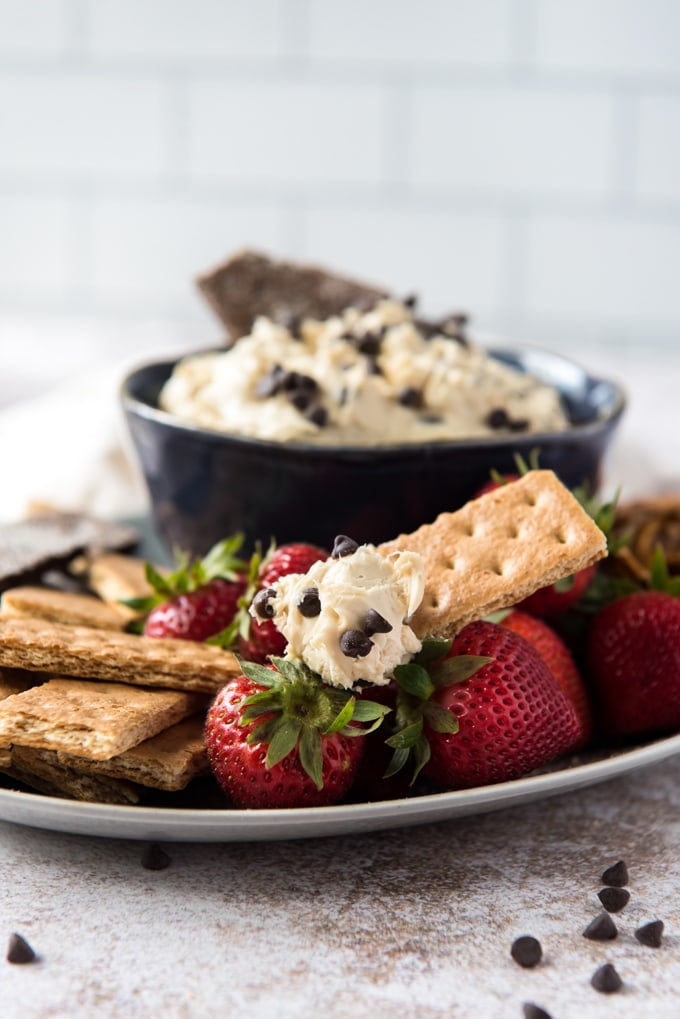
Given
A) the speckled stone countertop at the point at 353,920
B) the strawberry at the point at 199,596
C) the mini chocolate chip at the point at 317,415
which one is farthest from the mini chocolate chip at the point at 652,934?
the mini chocolate chip at the point at 317,415

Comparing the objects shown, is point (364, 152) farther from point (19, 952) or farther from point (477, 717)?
point (19, 952)

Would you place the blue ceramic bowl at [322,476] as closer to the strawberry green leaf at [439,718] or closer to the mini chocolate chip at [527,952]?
the strawberry green leaf at [439,718]

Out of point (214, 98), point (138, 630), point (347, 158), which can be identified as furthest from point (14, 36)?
point (138, 630)

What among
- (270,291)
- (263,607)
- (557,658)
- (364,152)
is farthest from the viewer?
(364,152)

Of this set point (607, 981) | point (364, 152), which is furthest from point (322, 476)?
point (364, 152)

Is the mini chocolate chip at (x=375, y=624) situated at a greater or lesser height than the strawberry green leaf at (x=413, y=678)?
greater

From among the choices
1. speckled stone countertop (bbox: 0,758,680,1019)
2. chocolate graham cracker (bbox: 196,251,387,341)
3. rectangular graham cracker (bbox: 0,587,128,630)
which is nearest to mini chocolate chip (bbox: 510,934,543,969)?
speckled stone countertop (bbox: 0,758,680,1019)

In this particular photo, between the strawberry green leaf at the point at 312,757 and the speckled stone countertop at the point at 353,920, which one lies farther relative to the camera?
the strawberry green leaf at the point at 312,757

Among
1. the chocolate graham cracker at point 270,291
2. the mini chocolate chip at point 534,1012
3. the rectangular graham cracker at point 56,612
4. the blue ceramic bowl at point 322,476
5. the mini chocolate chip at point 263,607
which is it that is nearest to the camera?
the mini chocolate chip at point 534,1012
